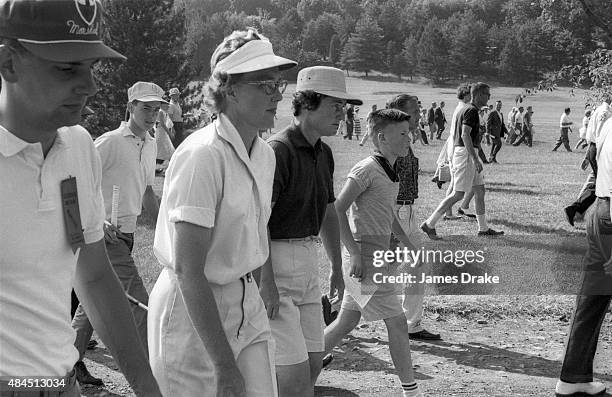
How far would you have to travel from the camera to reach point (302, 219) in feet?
14.0

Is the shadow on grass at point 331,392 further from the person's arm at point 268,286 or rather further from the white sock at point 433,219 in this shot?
the white sock at point 433,219

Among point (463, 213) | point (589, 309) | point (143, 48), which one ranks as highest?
point (143, 48)

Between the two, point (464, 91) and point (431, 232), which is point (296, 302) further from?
point (464, 91)

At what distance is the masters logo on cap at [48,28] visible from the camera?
2.05m

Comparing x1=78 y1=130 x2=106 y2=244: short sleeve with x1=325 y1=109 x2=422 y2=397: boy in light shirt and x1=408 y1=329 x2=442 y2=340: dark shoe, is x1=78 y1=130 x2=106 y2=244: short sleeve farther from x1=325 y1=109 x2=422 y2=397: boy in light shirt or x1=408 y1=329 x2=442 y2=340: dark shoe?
x1=408 y1=329 x2=442 y2=340: dark shoe

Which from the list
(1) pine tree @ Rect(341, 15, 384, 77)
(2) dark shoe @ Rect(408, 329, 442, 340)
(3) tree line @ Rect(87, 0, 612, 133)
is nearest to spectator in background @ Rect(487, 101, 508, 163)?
(3) tree line @ Rect(87, 0, 612, 133)

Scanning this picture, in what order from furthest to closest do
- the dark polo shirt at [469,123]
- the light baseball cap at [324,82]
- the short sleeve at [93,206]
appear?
the dark polo shirt at [469,123] < the light baseball cap at [324,82] < the short sleeve at [93,206]

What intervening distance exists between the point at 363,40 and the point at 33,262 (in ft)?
303

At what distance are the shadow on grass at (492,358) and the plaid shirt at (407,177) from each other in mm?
1173

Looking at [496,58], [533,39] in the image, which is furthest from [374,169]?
[496,58]

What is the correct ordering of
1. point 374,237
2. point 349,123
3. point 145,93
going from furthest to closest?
point 349,123
point 145,93
point 374,237

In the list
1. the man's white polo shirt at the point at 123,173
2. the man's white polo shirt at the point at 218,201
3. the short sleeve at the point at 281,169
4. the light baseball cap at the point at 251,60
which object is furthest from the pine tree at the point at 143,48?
the man's white polo shirt at the point at 218,201

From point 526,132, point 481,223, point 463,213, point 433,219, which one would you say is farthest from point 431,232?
point 526,132

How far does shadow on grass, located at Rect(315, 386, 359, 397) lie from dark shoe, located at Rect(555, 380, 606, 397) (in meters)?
1.31
